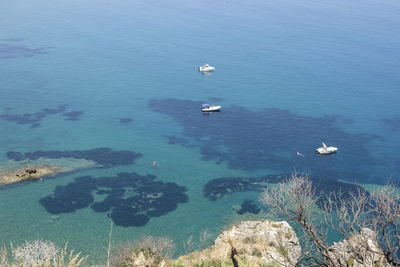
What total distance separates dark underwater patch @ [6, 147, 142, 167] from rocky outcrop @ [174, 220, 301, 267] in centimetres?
3194

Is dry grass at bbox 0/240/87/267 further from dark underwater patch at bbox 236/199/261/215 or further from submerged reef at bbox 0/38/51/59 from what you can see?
submerged reef at bbox 0/38/51/59

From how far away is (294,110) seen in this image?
102938 mm

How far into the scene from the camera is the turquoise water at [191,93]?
7012 centimetres

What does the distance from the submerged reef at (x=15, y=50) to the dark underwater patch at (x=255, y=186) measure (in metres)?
83.6

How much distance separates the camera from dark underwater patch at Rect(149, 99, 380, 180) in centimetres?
8188

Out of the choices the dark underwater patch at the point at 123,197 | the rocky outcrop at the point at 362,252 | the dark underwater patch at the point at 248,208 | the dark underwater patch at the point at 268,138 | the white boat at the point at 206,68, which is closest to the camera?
the rocky outcrop at the point at 362,252

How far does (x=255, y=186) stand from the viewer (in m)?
74.5

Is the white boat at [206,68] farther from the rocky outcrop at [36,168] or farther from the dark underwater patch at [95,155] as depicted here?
the rocky outcrop at [36,168]

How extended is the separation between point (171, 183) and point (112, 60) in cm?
6480

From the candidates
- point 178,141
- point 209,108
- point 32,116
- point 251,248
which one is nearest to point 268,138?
point 209,108

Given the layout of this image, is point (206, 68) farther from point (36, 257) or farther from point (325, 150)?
point (36, 257)

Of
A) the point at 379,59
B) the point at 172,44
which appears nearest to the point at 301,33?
the point at 379,59

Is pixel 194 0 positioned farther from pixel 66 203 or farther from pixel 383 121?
pixel 66 203

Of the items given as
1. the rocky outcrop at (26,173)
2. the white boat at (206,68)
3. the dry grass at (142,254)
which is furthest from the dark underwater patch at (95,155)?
the white boat at (206,68)
